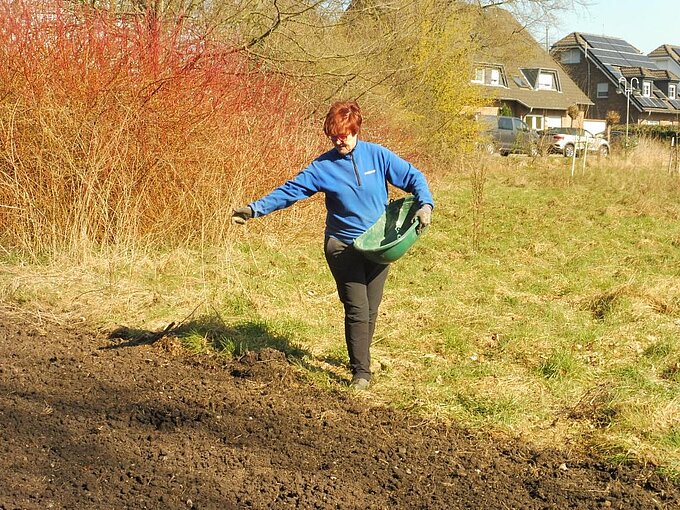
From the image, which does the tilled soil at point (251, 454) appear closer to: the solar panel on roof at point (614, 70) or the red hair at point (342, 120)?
the red hair at point (342, 120)

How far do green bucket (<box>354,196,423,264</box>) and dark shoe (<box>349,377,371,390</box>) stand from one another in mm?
790

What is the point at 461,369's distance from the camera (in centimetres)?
550

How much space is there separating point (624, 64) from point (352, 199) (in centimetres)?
6730

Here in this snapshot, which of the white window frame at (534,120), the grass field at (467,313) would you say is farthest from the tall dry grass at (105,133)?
the white window frame at (534,120)

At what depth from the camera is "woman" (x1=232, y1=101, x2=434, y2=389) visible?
487 centimetres

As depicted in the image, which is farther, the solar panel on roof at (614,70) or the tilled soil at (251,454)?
the solar panel on roof at (614,70)

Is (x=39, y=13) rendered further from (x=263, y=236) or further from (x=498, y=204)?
(x=498, y=204)

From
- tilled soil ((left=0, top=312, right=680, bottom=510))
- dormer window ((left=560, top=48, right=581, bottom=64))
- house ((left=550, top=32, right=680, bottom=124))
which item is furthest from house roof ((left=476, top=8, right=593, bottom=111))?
tilled soil ((left=0, top=312, right=680, bottom=510))

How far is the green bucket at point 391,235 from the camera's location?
15.4 feet

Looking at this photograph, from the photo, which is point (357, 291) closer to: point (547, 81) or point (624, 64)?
point (547, 81)

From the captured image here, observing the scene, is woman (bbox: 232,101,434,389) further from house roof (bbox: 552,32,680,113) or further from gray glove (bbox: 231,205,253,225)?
house roof (bbox: 552,32,680,113)

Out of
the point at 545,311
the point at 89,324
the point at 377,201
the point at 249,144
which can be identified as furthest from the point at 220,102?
the point at 377,201

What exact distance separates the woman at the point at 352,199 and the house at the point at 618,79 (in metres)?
61.4

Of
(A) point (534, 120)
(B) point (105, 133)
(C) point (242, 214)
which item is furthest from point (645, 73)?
(C) point (242, 214)
